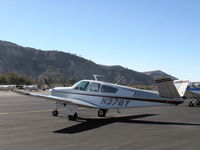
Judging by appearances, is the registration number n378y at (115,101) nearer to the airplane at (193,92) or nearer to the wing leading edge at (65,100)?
the wing leading edge at (65,100)

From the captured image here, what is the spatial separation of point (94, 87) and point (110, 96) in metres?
1.10

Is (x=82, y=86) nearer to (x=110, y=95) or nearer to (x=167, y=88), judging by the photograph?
(x=110, y=95)

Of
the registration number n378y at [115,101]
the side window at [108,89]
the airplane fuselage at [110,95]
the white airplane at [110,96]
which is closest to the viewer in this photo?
the white airplane at [110,96]

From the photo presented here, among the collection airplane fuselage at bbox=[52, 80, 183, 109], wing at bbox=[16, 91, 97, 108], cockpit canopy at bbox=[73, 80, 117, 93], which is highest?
cockpit canopy at bbox=[73, 80, 117, 93]

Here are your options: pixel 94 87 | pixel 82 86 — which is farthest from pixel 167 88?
pixel 82 86

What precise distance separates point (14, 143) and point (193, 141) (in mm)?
5574

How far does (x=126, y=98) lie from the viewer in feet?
48.9

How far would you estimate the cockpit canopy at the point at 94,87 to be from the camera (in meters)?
15.4

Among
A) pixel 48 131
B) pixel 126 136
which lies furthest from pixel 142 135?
pixel 48 131

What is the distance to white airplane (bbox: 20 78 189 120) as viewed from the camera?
1389cm

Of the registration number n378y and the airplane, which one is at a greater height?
the airplane

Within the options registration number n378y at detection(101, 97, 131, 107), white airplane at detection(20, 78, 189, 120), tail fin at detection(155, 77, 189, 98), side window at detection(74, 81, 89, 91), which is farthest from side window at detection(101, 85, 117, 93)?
tail fin at detection(155, 77, 189, 98)

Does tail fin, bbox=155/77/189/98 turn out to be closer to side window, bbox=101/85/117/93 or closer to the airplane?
side window, bbox=101/85/117/93

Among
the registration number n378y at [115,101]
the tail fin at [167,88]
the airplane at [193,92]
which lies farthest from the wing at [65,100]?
the airplane at [193,92]
